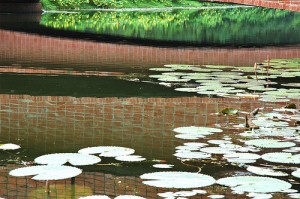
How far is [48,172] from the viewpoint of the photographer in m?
5.25

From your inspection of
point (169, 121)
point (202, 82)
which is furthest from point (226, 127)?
point (202, 82)

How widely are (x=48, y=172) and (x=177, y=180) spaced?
0.78 metres

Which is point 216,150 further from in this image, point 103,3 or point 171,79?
point 103,3

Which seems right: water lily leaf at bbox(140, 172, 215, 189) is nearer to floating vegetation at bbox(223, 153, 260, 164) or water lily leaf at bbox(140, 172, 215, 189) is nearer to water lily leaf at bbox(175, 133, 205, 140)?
floating vegetation at bbox(223, 153, 260, 164)

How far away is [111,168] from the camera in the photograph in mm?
5570

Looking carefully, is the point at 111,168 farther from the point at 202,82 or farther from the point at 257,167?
the point at 202,82

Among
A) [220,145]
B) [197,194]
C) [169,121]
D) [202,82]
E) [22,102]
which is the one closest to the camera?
[197,194]

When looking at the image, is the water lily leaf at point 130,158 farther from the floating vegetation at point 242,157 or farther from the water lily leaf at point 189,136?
the water lily leaf at point 189,136

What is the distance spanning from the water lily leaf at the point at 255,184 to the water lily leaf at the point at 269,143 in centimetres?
Answer: 100

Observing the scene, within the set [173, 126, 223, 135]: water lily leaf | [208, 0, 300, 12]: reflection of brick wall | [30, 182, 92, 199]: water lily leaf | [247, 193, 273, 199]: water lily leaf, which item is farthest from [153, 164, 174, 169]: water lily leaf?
[208, 0, 300, 12]: reflection of brick wall

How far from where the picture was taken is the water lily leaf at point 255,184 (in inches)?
194

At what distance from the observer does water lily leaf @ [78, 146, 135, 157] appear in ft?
19.5

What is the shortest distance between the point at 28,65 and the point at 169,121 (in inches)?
240

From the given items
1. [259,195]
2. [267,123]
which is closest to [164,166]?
[259,195]
